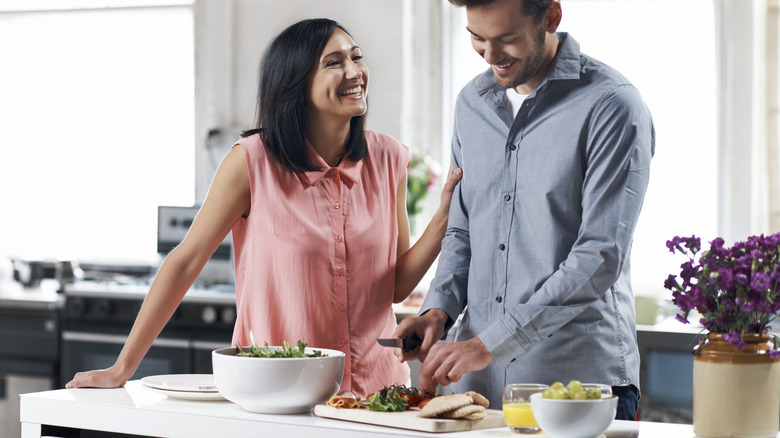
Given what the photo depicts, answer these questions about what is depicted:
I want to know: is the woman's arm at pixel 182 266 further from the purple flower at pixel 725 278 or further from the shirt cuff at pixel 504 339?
the purple flower at pixel 725 278

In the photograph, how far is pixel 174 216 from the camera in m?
4.26

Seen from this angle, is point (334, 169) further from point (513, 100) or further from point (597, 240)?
point (597, 240)

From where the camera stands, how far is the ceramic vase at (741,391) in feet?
4.37

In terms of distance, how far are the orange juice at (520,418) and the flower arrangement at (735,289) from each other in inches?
11.5

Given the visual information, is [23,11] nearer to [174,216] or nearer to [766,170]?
[174,216]

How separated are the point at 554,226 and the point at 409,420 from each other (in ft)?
1.61

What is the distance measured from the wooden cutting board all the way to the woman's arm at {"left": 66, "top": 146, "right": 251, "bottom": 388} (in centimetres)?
49

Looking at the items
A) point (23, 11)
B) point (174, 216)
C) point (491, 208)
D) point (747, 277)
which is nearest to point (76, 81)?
point (23, 11)

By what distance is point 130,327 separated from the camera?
4.12 m

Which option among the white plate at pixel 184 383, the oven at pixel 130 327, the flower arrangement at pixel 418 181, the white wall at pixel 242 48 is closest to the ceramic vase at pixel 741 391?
the white plate at pixel 184 383

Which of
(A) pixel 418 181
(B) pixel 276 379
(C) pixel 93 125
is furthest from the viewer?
(C) pixel 93 125

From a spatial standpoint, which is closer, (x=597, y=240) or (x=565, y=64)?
(x=597, y=240)

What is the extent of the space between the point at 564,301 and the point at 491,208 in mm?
271

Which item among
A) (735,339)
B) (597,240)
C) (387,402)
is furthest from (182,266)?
(735,339)
